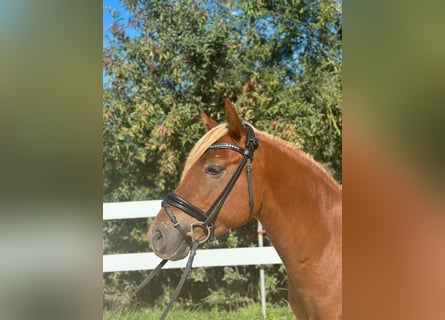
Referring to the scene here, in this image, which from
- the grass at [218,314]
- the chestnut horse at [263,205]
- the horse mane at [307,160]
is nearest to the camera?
the chestnut horse at [263,205]

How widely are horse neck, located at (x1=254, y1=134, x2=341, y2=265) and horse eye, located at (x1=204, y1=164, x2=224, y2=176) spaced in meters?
0.19

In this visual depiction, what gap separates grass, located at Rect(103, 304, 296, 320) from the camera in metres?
3.20

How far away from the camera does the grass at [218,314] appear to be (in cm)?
320

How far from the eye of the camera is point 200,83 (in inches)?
126

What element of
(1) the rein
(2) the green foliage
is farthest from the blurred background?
(2) the green foliage

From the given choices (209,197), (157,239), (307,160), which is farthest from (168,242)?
(307,160)

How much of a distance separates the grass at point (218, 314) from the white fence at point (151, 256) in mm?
87

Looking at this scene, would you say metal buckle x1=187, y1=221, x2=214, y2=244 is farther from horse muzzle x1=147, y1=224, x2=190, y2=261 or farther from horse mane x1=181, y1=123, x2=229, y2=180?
horse mane x1=181, y1=123, x2=229, y2=180

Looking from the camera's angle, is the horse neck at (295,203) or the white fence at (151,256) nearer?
the horse neck at (295,203)

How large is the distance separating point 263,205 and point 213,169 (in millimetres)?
291
